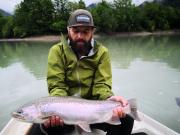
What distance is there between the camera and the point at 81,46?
13.4 feet

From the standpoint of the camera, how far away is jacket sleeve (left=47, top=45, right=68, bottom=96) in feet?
13.0

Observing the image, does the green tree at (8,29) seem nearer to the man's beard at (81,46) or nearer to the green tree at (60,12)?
the green tree at (60,12)

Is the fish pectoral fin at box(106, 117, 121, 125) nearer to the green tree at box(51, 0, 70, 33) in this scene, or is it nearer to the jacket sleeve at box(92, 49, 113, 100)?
the jacket sleeve at box(92, 49, 113, 100)

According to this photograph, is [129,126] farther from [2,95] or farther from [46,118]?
[2,95]

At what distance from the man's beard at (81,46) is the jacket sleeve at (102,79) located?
222mm

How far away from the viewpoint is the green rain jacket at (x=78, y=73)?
4012mm

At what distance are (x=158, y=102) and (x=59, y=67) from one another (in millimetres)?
5274

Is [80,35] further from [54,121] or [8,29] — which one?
[8,29]

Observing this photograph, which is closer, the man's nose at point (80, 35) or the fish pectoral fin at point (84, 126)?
the fish pectoral fin at point (84, 126)

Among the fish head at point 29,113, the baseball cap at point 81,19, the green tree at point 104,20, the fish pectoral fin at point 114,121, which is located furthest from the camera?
the green tree at point 104,20

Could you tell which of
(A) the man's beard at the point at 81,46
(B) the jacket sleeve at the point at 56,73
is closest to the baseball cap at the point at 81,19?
(A) the man's beard at the point at 81,46

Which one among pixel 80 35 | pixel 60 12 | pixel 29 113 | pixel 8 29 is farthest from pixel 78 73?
pixel 8 29

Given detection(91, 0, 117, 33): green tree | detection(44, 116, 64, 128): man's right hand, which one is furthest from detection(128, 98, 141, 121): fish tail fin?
detection(91, 0, 117, 33): green tree

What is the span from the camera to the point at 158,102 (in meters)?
8.76
